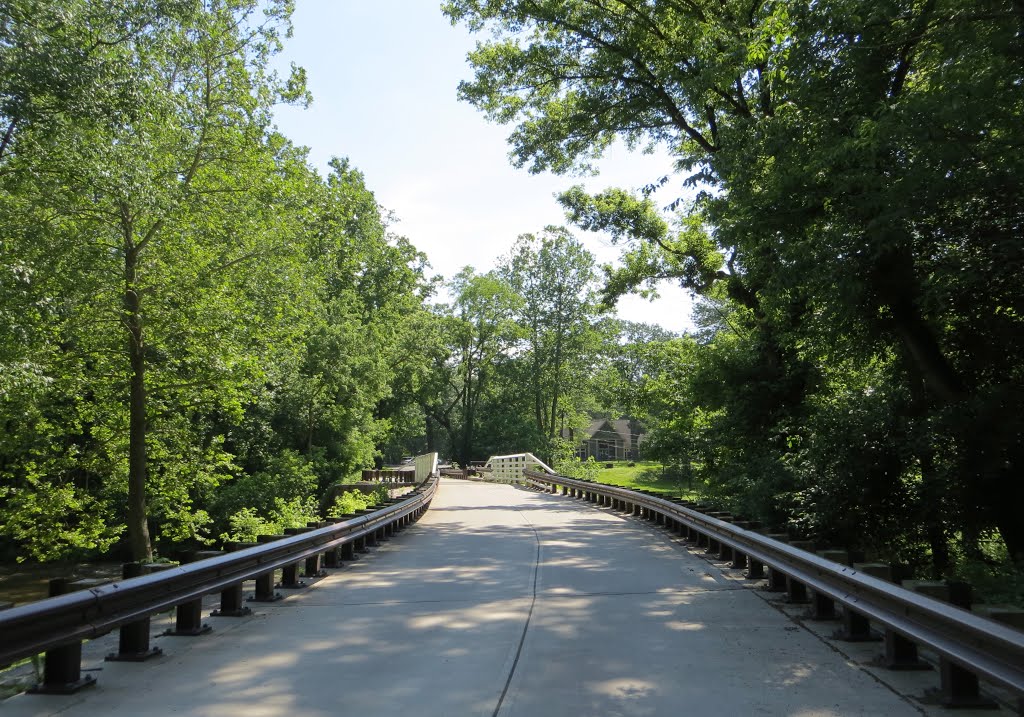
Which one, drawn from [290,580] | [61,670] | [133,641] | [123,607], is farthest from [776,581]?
[61,670]

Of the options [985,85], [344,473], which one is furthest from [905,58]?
[344,473]

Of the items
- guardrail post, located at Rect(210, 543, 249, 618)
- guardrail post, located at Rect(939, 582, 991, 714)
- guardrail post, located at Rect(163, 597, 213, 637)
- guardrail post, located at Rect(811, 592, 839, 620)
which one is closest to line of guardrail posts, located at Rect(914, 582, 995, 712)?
guardrail post, located at Rect(939, 582, 991, 714)

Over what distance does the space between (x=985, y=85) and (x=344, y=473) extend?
1236 inches

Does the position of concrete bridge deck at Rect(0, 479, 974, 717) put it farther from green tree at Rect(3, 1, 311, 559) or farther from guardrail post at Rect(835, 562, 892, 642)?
green tree at Rect(3, 1, 311, 559)

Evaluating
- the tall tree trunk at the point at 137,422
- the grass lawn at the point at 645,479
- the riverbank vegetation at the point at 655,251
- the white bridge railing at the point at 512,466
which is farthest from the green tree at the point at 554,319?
the tall tree trunk at the point at 137,422

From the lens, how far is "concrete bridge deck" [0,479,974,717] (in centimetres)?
443

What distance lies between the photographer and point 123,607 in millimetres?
4953

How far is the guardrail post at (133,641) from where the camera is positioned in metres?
5.25

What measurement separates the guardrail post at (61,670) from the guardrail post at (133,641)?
1.86 ft

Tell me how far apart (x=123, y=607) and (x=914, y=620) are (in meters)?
4.94

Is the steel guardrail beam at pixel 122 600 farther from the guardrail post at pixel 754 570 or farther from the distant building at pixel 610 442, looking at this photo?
the distant building at pixel 610 442

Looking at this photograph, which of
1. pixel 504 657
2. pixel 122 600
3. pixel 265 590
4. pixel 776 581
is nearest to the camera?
pixel 122 600

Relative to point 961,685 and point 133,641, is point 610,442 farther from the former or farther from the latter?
point 961,685

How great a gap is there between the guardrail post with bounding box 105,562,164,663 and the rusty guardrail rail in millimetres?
15
